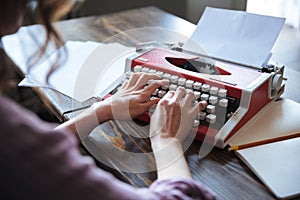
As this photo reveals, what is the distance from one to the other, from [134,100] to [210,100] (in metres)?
0.18

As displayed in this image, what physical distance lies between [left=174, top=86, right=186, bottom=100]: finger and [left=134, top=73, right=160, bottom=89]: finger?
0.09 metres

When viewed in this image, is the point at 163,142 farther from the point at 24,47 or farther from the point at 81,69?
the point at 24,47

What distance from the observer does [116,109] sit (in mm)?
1012

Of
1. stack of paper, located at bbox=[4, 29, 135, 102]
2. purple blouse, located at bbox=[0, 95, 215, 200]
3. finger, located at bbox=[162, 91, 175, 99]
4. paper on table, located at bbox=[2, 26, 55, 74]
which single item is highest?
purple blouse, located at bbox=[0, 95, 215, 200]

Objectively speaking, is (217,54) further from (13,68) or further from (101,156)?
(13,68)

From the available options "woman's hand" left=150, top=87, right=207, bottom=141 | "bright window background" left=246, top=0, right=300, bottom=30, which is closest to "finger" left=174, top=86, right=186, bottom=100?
"woman's hand" left=150, top=87, right=207, bottom=141

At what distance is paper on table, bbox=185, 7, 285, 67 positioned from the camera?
114 centimetres

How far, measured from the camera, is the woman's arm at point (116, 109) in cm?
99

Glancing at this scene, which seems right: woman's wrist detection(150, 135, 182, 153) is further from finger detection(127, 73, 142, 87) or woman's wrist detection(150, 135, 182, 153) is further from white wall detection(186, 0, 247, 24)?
white wall detection(186, 0, 247, 24)

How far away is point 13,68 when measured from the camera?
1447 mm

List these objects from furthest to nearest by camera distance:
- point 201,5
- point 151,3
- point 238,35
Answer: point 201,5
point 151,3
point 238,35

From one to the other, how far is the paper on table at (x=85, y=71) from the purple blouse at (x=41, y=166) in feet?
1.95

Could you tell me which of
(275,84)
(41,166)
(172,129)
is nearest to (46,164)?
(41,166)

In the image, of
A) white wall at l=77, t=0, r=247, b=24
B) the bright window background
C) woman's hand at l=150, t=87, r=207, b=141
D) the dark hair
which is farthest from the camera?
the bright window background
